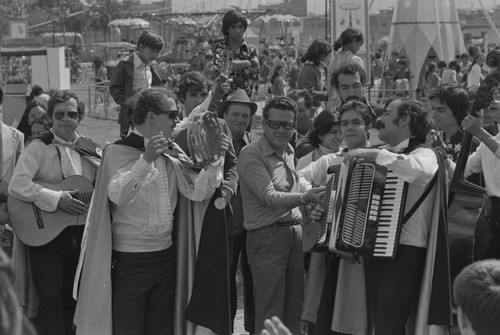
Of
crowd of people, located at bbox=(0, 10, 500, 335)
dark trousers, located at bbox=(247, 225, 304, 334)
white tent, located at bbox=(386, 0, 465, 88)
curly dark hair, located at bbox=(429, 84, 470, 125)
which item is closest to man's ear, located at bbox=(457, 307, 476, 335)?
crowd of people, located at bbox=(0, 10, 500, 335)

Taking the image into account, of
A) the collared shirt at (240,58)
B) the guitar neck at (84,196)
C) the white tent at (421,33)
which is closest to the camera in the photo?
the guitar neck at (84,196)

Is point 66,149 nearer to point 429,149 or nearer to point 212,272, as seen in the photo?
point 212,272

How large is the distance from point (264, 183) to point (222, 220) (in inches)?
21.0

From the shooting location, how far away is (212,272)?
5441mm

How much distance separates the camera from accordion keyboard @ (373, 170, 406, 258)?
5.21 metres

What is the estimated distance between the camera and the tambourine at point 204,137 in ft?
17.0

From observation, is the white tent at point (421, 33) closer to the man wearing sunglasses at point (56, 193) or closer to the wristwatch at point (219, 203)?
the man wearing sunglasses at point (56, 193)

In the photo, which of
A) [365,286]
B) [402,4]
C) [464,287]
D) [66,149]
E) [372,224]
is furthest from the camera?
[402,4]

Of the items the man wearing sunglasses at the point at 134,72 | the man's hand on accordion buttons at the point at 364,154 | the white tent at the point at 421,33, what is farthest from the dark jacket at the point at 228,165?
the white tent at the point at 421,33

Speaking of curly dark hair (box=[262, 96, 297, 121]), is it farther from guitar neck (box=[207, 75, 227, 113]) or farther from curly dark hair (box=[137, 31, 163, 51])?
curly dark hair (box=[137, 31, 163, 51])

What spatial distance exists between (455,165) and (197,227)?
1741mm

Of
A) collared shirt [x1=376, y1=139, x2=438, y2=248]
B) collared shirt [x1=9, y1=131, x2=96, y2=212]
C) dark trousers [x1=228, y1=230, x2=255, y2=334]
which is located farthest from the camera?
dark trousers [x1=228, y1=230, x2=255, y2=334]

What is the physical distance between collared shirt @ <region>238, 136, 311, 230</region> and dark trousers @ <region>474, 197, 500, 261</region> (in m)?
1.19

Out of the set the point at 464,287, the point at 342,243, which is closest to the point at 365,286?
the point at 342,243
